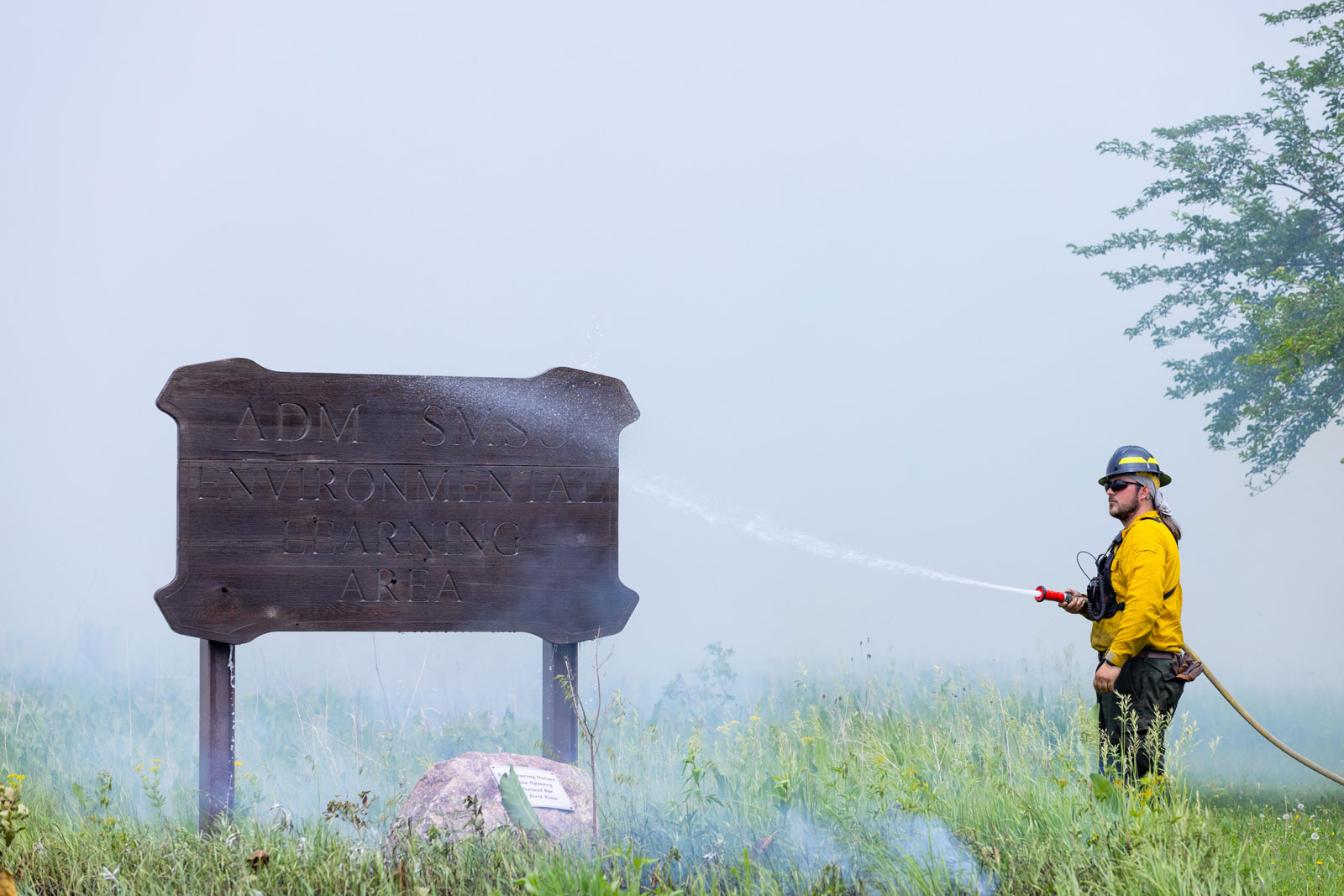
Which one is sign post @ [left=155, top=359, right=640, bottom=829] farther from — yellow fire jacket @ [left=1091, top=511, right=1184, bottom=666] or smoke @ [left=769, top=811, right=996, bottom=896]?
yellow fire jacket @ [left=1091, top=511, right=1184, bottom=666]

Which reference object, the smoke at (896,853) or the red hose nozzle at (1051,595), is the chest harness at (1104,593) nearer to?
the red hose nozzle at (1051,595)

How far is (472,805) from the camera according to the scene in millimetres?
4504

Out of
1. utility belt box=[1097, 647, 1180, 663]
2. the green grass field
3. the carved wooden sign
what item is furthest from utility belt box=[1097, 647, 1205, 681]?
the carved wooden sign

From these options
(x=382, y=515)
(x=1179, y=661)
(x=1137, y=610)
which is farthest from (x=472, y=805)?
(x=1179, y=661)

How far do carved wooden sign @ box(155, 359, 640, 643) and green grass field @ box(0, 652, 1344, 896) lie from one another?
0.99m

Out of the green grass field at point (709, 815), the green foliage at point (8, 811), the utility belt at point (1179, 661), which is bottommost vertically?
the green grass field at point (709, 815)

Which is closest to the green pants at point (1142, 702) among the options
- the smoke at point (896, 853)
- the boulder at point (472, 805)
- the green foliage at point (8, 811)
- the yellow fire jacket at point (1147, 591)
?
the yellow fire jacket at point (1147, 591)

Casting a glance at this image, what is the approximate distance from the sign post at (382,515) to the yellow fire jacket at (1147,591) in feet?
9.57

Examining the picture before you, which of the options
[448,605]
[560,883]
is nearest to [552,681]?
[448,605]

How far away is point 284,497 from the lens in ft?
20.1

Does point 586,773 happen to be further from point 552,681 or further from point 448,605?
point 448,605

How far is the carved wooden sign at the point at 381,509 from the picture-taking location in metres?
6.08

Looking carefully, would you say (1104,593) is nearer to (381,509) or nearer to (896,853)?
(896,853)

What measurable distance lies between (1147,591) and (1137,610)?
12 cm
